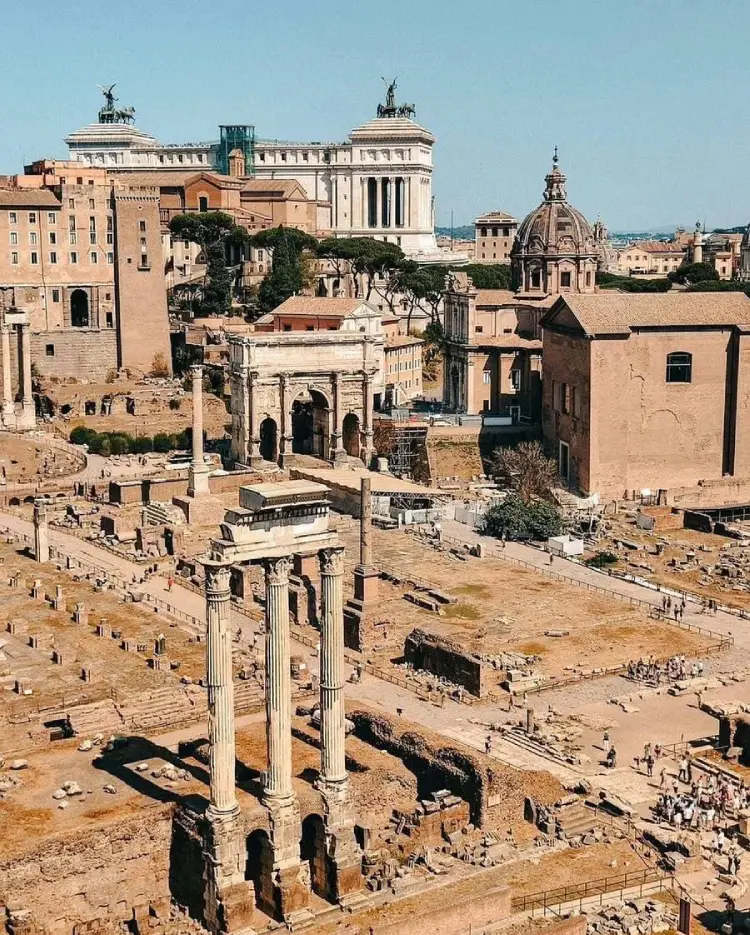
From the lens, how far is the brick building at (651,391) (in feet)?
211

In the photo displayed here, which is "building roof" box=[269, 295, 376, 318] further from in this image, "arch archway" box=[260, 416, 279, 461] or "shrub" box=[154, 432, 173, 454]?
"shrub" box=[154, 432, 173, 454]

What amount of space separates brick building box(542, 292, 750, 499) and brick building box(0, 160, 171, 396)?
2597 centimetres

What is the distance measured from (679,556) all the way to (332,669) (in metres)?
31.8

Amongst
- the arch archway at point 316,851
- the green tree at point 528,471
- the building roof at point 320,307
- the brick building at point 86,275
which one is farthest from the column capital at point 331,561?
the brick building at point 86,275

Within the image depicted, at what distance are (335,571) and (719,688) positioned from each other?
17.4m

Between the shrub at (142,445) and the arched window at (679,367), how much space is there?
84.7ft

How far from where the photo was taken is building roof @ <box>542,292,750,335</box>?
6456 cm

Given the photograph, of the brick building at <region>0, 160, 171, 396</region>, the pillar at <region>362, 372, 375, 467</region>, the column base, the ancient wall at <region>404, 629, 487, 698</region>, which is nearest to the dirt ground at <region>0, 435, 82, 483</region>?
the brick building at <region>0, 160, 171, 396</region>

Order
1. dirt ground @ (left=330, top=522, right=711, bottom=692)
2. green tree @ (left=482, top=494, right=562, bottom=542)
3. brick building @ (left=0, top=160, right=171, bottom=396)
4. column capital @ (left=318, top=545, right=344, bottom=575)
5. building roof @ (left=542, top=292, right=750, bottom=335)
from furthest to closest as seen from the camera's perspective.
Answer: brick building @ (left=0, top=160, right=171, bottom=396), building roof @ (left=542, top=292, right=750, bottom=335), green tree @ (left=482, top=494, right=562, bottom=542), dirt ground @ (left=330, top=522, right=711, bottom=692), column capital @ (left=318, top=545, right=344, bottom=575)

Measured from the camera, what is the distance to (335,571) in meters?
27.2

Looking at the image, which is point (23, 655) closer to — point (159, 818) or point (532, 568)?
point (159, 818)

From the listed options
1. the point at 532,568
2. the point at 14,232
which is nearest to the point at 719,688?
the point at 532,568

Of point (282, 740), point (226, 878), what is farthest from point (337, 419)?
point (226, 878)

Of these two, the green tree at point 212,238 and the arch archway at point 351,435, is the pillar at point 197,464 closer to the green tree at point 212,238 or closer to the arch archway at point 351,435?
the arch archway at point 351,435
